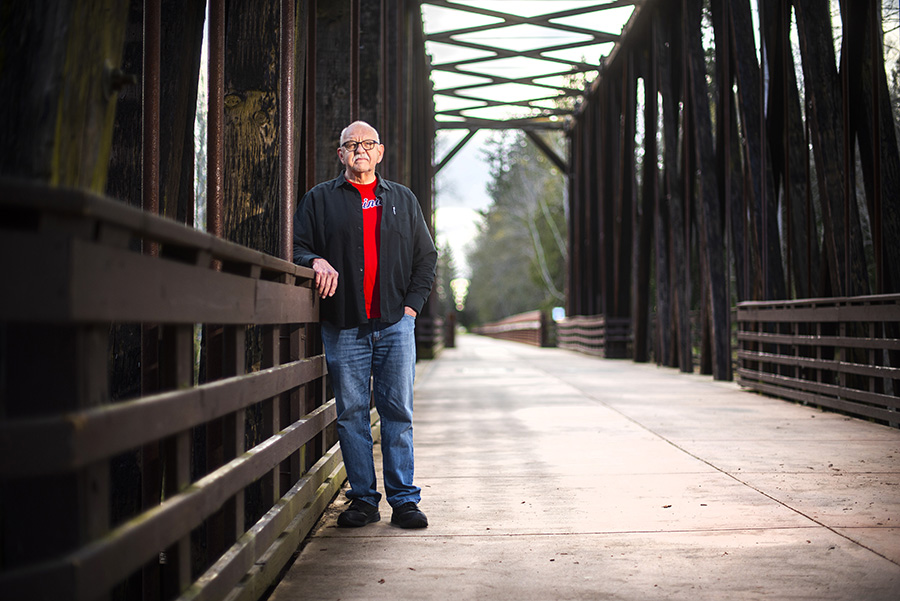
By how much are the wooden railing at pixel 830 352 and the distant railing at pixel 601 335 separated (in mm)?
10166

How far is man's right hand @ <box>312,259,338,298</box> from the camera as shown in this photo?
3.75m

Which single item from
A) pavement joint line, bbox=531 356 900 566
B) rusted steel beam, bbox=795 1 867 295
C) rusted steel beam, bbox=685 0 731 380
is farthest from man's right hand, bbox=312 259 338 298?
rusted steel beam, bbox=685 0 731 380

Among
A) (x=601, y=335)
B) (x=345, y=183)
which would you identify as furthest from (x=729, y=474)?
(x=601, y=335)

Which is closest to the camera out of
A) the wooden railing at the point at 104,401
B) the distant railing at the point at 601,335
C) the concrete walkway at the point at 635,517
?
the wooden railing at the point at 104,401

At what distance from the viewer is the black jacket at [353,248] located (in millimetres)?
3863

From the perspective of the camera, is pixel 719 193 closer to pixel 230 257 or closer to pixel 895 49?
pixel 895 49

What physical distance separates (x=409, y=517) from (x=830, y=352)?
5970 mm

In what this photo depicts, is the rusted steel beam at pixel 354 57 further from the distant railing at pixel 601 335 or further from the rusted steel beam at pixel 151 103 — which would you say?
the distant railing at pixel 601 335

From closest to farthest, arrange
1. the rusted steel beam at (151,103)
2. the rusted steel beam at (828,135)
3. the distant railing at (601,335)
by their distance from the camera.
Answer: the rusted steel beam at (151,103)
the rusted steel beam at (828,135)
the distant railing at (601,335)

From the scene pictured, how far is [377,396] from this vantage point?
3969mm

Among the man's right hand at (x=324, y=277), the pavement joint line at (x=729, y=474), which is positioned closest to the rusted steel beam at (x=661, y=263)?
the pavement joint line at (x=729, y=474)

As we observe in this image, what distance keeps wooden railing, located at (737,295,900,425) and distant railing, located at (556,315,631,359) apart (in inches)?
400

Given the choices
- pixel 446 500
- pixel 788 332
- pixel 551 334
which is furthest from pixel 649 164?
pixel 551 334

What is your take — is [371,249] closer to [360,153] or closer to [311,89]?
[360,153]
